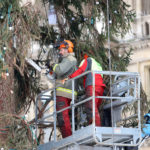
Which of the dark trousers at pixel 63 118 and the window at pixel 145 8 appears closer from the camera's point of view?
the dark trousers at pixel 63 118

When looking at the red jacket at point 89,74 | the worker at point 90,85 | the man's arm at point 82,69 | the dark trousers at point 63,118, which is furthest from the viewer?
the dark trousers at point 63,118

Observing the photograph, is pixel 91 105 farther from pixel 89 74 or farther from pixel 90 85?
pixel 89 74

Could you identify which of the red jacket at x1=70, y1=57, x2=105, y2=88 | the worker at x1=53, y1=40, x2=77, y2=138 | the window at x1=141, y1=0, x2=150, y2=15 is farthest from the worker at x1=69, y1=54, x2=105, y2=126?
the window at x1=141, y1=0, x2=150, y2=15

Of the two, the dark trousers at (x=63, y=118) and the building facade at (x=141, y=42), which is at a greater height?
the building facade at (x=141, y=42)

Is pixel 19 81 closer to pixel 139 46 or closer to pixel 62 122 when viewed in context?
pixel 62 122

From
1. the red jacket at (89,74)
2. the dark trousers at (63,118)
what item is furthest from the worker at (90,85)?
the dark trousers at (63,118)

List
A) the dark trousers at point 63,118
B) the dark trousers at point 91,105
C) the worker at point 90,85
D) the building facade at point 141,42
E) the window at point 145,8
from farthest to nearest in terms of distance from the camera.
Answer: the window at point 145,8, the building facade at point 141,42, the dark trousers at point 63,118, the worker at point 90,85, the dark trousers at point 91,105

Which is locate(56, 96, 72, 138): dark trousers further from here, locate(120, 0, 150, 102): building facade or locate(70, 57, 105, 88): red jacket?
locate(120, 0, 150, 102): building facade

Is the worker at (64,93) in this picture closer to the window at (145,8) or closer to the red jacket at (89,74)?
the red jacket at (89,74)

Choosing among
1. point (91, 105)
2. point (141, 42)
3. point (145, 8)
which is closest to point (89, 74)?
point (91, 105)

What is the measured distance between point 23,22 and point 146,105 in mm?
3409

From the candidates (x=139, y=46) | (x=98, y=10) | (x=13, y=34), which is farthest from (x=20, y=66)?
(x=139, y=46)

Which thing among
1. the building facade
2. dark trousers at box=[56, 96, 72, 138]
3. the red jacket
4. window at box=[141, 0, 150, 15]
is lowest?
dark trousers at box=[56, 96, 72, 138]

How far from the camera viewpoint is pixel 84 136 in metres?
14.2
